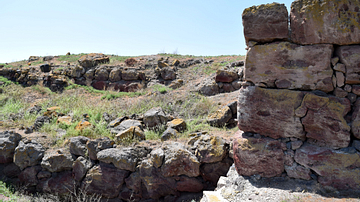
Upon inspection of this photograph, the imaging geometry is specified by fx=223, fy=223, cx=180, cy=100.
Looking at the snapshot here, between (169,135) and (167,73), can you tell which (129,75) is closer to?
(167,73)

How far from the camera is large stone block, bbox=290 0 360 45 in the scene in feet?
8.37

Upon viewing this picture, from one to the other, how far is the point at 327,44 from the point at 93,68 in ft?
42.0

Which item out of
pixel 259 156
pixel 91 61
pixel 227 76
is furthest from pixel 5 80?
pixel 259 156

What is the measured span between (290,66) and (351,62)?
0.65 metres

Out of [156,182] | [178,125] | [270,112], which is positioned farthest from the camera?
[178,125]

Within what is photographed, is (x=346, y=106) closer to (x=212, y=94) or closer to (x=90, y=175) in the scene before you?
(x=90, y=175)

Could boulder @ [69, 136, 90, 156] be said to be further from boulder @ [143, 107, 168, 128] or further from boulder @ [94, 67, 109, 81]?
boulder @ [94, 67, 109, 81]

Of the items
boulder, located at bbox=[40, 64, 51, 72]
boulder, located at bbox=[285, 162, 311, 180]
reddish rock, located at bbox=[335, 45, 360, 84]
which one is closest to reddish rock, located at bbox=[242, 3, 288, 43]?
reddish rock, located at bbox=[335, 45, 360, 84]

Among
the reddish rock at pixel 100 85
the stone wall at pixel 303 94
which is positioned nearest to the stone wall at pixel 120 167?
the stone wall at pixel 303 94

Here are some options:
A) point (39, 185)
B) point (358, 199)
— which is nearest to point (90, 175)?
point (39, 185)

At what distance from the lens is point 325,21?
→ 2.66m

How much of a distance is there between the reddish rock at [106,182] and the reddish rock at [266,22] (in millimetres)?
3453

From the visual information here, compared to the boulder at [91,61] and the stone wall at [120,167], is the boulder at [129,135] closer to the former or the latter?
the stone wall at [120,167]

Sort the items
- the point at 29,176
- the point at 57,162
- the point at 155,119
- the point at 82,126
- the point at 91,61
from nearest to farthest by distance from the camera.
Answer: the point at 57,162 → the point at 29,176 → the point at 82,126 → the point at 155,119 → the point at 91,61
